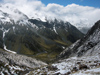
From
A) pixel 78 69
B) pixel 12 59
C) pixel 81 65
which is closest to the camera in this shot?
pixel 78 69

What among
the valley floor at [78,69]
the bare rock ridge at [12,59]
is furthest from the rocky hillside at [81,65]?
the bare rock ridge at [12,59]

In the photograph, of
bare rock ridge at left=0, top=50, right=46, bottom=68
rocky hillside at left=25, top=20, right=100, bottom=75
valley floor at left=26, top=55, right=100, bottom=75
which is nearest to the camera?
valley floor at left=26, top=55, right=100, bottom=75

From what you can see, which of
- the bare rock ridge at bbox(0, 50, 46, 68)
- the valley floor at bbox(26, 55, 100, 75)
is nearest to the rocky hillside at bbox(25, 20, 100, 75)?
the valley floor at bbox(26, 55, 100, 75)

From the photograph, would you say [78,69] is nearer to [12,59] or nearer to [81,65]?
[81,65]

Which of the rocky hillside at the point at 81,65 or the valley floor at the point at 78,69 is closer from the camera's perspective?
the valley floor at the point at 78,69

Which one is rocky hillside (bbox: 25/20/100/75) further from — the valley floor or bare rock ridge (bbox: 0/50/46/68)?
bare rock ridge (bbox: 0/50/46/68)

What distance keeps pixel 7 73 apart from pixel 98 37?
46510mm

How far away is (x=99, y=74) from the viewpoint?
17422mm

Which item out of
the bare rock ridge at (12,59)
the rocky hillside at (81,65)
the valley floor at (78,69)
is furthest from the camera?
the bare rock ridge at (12,59)

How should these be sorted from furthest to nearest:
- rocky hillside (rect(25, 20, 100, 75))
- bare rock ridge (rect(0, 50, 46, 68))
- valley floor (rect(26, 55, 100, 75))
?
bare rock ridge (rect(0, 50, 46, 68)), rocky hillside (rect(25, 20, 100, 75)), valley floor (rect(26, 55, 100, 75))

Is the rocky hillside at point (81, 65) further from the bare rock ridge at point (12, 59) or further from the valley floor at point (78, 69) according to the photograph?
the bare rock ridge at point (12, 59)

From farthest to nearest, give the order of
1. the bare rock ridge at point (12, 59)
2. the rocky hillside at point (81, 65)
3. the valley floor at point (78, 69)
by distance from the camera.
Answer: the bare rock ridge at point (12, 59), the rocky hillside at point (81, 65), the valley floor at point (78, 69)

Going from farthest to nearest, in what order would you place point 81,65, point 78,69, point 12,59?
point 12,59 < point 81,65 < point 78,69

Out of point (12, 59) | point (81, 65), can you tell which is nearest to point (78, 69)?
point (81, 65)
